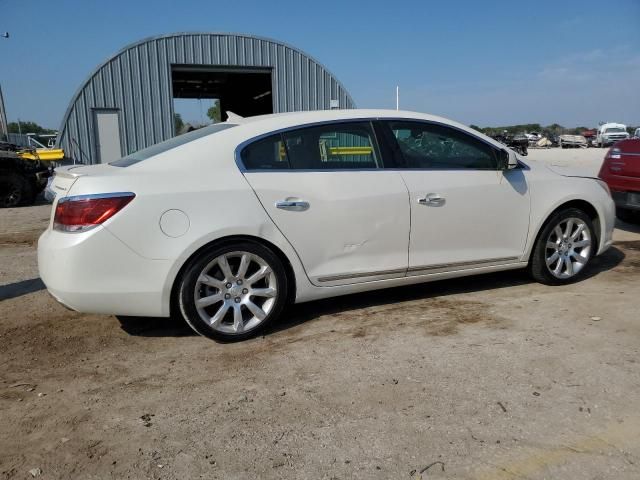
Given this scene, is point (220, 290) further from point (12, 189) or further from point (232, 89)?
point (232, 89)

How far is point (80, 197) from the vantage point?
321 cm

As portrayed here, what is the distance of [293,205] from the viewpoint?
361 cm

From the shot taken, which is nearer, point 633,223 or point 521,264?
point 521,264

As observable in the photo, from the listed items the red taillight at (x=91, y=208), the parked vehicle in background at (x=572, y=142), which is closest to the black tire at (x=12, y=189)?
the red taillight at (x=91, y=208)

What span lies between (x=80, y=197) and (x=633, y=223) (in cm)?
767

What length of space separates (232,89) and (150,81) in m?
13.7

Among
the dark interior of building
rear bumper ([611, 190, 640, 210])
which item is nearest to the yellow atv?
the dark interior of building

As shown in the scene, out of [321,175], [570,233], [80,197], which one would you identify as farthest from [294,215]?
[570,233]

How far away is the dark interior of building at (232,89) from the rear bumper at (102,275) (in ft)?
53.1

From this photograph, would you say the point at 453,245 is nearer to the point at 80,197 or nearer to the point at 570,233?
the point at 570,233

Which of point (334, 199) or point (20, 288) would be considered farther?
point (20, 288)

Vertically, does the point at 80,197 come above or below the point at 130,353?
above

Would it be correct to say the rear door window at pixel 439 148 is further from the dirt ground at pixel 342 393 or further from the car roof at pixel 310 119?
the dirt ground at pixel 342 393

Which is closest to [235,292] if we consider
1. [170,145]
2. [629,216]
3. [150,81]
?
[170,145]
